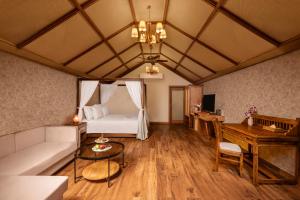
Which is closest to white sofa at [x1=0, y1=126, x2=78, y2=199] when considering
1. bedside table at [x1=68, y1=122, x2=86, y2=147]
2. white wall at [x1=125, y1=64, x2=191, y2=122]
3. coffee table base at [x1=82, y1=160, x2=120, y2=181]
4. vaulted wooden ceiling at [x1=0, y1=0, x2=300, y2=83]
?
bedside table at [x1=68, y1=122, x2=86, y2=147]

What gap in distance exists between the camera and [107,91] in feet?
20.6

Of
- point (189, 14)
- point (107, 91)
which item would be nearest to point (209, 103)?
point (189, 14)

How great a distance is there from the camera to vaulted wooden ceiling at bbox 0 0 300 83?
2191 mm

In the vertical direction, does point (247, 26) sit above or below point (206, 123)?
above

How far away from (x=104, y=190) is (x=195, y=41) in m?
3.74

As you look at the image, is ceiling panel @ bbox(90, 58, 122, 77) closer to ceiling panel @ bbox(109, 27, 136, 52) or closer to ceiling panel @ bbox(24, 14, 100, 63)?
ceiling panel @ bbox(109, 27, 136, 52)

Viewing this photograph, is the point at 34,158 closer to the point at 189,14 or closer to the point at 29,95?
the point at 29,95

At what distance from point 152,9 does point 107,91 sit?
376cm

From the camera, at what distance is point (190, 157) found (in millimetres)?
3678

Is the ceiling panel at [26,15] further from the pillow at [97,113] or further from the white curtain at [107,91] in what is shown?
the white curtain at [107,91]

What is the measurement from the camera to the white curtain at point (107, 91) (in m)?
6.21

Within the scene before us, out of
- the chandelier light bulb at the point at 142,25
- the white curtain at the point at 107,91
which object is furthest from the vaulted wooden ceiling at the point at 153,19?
the white curtain at the point at 107,91

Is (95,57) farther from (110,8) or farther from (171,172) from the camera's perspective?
(171,172)

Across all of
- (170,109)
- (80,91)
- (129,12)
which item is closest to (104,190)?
(129,12)
